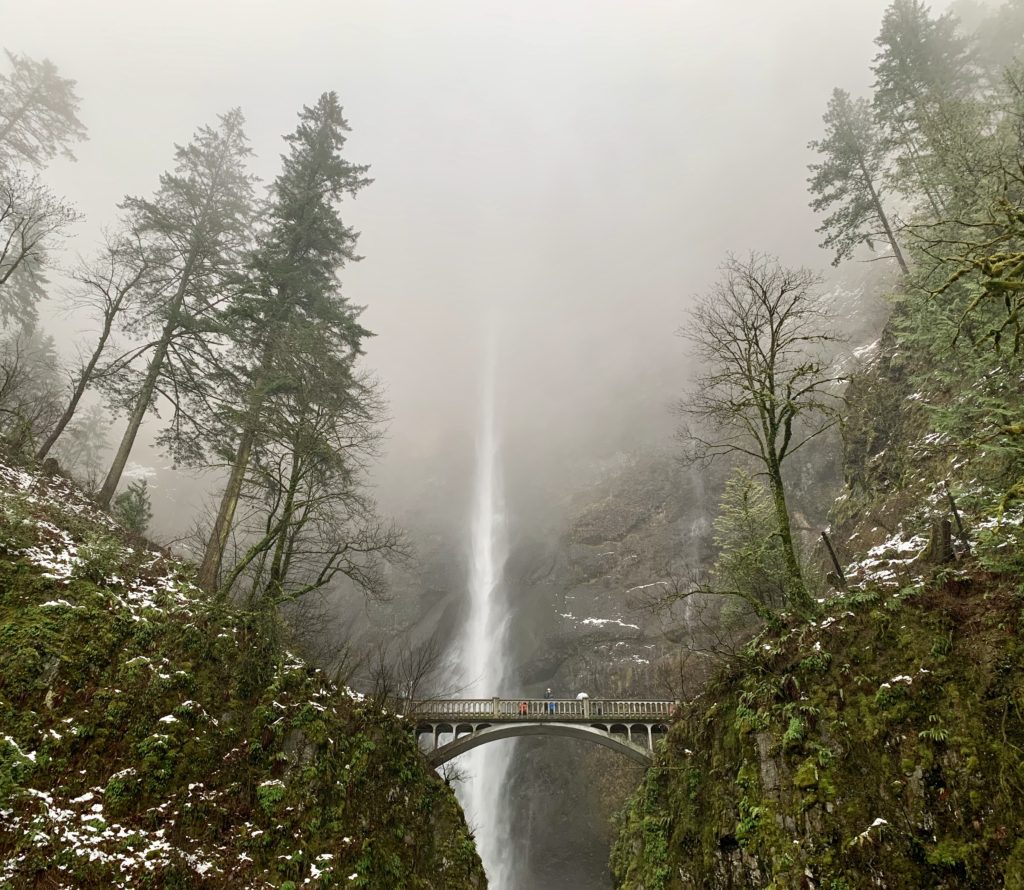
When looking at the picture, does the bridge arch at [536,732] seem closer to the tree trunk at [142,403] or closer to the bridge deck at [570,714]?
the bridge deck at [570,714]

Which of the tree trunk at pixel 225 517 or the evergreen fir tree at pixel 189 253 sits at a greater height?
the evergreen fir tree at pixel 189 253

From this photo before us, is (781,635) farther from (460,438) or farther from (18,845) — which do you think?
(460,438)

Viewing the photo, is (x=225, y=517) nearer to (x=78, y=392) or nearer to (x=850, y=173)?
(x=78, y=392)

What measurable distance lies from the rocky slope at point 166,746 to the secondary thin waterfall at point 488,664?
42.5 feet

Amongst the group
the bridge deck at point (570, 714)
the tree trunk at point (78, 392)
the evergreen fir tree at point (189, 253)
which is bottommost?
→ the bridge deck at point (570, 714)

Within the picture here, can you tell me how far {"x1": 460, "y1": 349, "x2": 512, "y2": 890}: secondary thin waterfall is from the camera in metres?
31.5

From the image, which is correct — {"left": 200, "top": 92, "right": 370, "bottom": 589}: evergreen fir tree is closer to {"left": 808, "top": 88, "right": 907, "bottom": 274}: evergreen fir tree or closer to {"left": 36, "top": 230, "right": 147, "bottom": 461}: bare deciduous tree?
{"left": 36, "top": 230, "right": 147, "bottom": 461}: bare deciduous tree

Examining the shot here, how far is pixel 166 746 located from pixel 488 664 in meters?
35.6

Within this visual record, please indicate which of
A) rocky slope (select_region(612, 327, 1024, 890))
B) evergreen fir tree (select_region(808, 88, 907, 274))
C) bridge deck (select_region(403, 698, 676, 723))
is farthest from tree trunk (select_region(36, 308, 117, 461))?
evergreen fir tree (select_region(808, 88, 907, 274))

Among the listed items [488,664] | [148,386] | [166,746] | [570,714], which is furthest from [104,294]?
[488,664]

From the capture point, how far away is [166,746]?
25.0ft

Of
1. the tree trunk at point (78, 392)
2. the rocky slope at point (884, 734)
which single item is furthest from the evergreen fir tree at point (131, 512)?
the rocky slope at point (884, 734)

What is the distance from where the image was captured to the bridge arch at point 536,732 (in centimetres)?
2266

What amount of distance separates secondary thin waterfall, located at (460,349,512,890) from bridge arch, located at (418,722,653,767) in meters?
2.19
